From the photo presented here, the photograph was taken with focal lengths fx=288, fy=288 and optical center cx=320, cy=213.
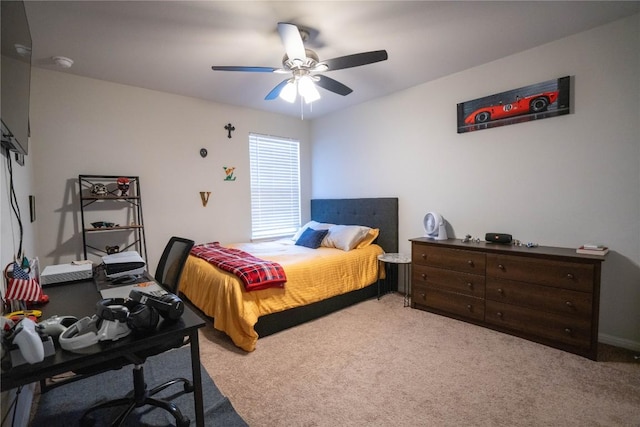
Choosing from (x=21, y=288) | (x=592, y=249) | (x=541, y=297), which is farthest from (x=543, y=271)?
(x=21, y=288)

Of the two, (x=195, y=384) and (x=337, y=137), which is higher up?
(x=337, y=137)

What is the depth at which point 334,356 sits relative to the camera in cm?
227

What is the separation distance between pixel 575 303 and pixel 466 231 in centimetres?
112

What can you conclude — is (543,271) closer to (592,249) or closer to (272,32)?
(592,249)

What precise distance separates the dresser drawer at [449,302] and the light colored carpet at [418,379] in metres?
0.14

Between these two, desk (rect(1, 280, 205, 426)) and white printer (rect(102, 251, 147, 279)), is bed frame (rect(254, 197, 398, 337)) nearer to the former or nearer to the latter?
white printer (rect(102, 251, 147, 279))

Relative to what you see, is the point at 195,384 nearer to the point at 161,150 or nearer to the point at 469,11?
the point at 469,11

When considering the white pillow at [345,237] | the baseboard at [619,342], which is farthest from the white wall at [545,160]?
the white pillow at [345,237]

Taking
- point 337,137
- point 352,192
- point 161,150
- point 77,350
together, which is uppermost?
point 337,137

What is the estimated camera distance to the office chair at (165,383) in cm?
147

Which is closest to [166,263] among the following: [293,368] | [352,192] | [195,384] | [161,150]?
[195,384]

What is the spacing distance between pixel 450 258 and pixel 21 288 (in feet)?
10.0

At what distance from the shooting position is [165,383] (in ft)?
5.75

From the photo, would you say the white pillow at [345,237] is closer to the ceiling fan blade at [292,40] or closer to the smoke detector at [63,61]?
the ceiling fan blade at [292,40]
